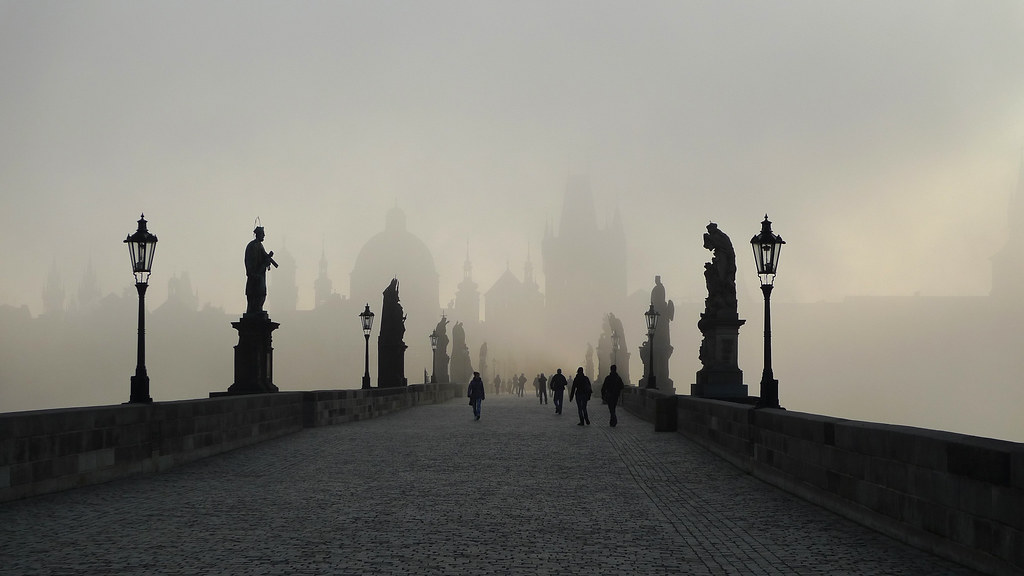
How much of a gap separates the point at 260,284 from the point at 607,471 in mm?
14129

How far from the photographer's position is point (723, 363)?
25344 mm

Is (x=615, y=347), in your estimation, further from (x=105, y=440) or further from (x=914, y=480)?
(x=914, y=480)

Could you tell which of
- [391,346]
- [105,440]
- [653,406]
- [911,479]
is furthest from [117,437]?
[391,346]

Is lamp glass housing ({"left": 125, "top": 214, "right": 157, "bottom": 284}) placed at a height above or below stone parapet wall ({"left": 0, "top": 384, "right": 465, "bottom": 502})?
above

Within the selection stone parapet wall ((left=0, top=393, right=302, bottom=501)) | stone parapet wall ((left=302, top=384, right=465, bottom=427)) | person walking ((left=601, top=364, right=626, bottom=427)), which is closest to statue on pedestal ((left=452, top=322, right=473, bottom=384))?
stone parapet wall ((left=302, top=384, right=465, bottom=427))

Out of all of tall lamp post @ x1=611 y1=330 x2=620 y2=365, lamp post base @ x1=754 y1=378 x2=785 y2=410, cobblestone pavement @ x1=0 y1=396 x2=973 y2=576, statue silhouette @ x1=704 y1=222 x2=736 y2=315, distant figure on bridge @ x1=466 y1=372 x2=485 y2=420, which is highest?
statue silhouette @ x1=704 y1=222 x2=736 y2=315

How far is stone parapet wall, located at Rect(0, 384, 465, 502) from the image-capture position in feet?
35.4

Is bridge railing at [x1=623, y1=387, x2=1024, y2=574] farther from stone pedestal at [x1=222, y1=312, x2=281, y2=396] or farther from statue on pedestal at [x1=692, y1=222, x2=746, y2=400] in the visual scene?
stone pedestal at [x1=222, y1=312, x2=281, y2=396]

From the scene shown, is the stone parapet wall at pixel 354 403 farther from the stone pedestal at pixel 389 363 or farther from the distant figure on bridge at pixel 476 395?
the distant figure on bridge at pixel 476 395

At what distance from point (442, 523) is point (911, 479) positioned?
13.7 ft

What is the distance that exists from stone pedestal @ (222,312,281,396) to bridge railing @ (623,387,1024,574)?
15.3 m

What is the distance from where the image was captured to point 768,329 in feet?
47.1

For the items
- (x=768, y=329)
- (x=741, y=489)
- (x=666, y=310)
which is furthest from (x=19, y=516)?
(x=666, y=310)

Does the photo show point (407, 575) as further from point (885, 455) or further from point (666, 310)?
point (666, 310)
